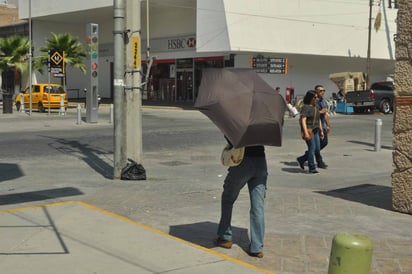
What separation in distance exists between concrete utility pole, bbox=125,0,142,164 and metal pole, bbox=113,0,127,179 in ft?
0.30

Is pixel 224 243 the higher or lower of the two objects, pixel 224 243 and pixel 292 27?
the lower

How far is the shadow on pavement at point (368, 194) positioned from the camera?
826cm

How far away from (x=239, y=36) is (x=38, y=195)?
90.4ft

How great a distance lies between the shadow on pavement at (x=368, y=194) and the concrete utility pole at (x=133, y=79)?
347 centimetres

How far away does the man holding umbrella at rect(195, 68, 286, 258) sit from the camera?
16.4 ft

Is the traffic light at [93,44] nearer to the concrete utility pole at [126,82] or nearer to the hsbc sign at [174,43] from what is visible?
the concrete utility pole at [126,82]

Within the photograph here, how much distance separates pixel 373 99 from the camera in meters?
32.1

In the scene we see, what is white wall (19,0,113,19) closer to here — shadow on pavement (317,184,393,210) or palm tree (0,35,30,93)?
palm tree (0,35,30,93)

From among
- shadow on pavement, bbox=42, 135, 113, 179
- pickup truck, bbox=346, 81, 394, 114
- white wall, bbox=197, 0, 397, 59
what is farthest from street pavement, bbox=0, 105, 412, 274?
white wall, bbox=197, 0, 397, 59

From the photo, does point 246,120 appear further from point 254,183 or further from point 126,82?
point 126,82

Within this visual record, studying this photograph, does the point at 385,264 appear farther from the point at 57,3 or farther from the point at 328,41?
the point at 57,3

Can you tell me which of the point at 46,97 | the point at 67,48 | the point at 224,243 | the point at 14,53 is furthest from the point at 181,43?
the point at 224,243

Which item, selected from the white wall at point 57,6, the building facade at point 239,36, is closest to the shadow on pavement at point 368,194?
the building facade at point 239,36

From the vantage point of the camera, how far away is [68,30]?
50656 millimetres
